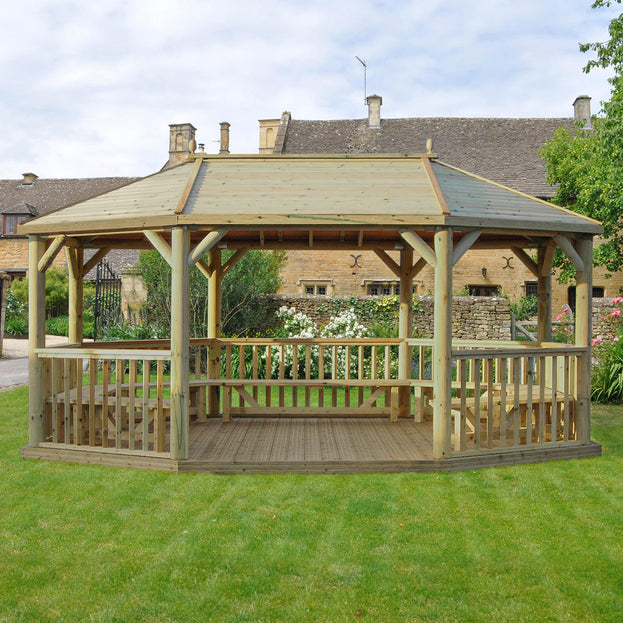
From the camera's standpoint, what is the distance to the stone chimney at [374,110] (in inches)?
1079

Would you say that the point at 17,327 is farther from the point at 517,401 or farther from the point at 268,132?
the point at 517,401

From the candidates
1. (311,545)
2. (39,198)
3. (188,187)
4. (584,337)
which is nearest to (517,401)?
(584,337)

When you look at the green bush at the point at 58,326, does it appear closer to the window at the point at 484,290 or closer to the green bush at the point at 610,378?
the window at the point at 484,290

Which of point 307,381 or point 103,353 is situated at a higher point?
point 103,353

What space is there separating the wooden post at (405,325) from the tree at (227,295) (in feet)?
20.4

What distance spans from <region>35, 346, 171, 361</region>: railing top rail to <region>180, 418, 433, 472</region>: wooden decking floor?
1.20 metres

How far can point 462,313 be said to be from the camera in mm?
15500

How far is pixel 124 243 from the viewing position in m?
8.98

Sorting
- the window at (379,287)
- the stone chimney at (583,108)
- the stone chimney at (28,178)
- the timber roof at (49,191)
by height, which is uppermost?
the stone chimney at (583,108)

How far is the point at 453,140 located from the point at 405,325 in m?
18.9

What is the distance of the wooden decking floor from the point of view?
6.68 m

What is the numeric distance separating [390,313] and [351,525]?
1020 cm

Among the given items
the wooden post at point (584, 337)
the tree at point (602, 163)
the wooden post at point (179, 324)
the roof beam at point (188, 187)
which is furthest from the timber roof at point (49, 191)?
the wooden post at point (584, 337)

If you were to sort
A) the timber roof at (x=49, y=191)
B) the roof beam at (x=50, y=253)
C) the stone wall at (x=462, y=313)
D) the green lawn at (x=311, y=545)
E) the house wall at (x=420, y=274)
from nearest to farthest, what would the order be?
1. the green lawn at (x=311, y=545)
2. the roof beam at (x=50, y=253)
3. the stone wall at (x=462, y=313)
4. the house wall at (x=420, y=274)
5. the timber roof at (x=49, y=191)
